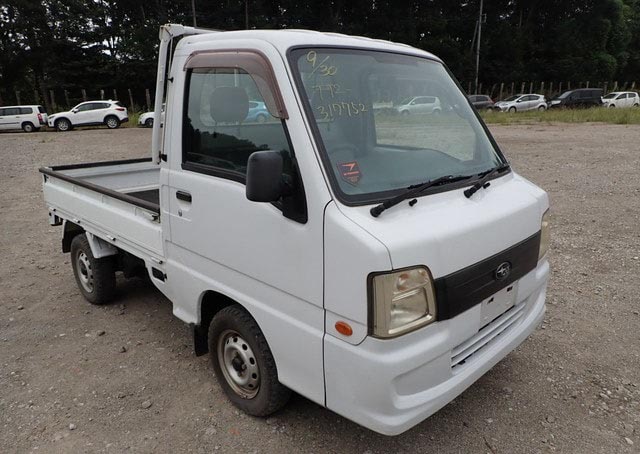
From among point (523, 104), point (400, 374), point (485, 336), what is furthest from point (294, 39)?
point (523, 104)

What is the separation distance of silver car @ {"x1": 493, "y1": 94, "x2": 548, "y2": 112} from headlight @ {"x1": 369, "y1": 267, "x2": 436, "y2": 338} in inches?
1417

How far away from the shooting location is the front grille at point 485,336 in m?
2.33

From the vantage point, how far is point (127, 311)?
4.39 m

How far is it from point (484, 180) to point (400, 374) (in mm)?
1200

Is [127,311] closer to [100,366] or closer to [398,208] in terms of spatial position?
[100,366]

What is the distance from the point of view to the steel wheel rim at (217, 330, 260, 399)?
9.14ft

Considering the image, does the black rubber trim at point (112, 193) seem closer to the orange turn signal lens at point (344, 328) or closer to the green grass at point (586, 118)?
the orange turn signal lens at point (344, 328)

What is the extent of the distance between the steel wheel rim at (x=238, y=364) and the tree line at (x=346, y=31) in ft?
130

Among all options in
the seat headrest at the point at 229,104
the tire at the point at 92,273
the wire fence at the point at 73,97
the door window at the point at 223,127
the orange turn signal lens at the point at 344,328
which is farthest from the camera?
the wire fence at the point at 73,97

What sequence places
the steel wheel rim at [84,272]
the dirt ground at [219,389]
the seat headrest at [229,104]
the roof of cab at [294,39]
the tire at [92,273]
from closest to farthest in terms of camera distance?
the roof of cab at [294,39]
the seat headrest at [229,104]
the dirt ground at [219,389]
the tire at [92,273]
the steel wheel rim at [84,272]

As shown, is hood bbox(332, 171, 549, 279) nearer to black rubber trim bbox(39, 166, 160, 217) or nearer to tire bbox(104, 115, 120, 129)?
black rubber trim bbox(39, 166, 160, 217)

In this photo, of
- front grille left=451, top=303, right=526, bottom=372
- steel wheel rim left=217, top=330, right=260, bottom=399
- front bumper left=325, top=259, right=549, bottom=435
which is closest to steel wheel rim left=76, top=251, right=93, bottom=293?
steel wheel rim left=217, top=330, right=260, bottom=399

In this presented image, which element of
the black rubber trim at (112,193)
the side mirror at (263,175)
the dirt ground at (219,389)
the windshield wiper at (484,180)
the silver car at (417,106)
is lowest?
the dirt ground at (219,389)

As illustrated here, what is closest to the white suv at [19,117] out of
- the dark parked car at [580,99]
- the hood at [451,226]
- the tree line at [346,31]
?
the tree line at [346,31]
